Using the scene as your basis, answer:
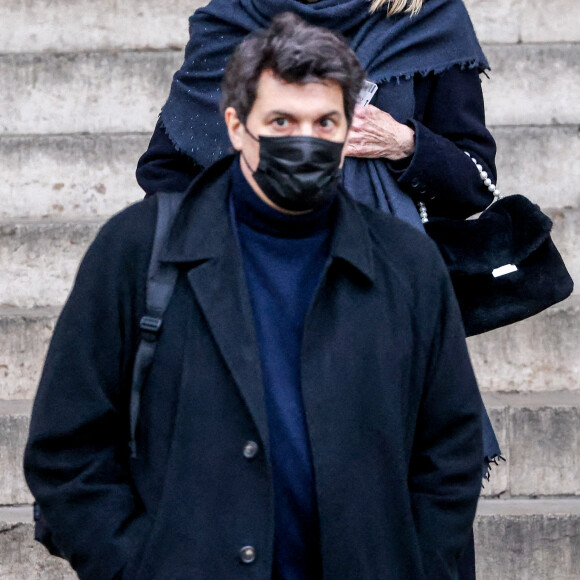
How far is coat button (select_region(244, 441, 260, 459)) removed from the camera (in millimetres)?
1808

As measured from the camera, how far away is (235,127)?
2006mm

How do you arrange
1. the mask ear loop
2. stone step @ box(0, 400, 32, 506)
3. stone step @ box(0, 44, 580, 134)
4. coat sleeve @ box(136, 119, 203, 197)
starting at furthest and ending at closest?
stone step @ box(0, 44, 580, 134)
stone step @ box(0, 400, 32, 506)
coat sleeve @ box(136, 119, 203, 197)
the mask ear loop

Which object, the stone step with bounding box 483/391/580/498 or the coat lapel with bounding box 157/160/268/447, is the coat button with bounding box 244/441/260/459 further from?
the stone step with bounding box 483/391/580/498

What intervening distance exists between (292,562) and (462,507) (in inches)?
12.6

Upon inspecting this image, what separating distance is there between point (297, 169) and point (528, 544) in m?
1.98

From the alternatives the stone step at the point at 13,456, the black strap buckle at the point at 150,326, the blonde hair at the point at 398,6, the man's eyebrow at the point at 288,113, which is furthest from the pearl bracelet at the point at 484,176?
the stone step at the point at 13,456

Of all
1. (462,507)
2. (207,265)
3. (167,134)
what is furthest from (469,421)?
(167,134)

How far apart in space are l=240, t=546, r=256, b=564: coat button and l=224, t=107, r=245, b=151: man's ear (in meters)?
0.65

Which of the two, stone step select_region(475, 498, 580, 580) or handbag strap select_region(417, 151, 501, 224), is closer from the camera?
handbag strap select_region(417, 151, 501, 224)

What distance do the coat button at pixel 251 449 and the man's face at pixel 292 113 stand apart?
0.39m

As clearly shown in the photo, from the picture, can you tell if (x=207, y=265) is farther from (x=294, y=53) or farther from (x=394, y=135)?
(x=394, y=135)

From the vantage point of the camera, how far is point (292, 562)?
1865mm

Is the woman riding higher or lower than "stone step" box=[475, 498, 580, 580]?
higher

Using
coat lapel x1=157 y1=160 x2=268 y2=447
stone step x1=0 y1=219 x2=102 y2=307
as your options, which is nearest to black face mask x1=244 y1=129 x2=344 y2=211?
coat lapel x1=157 y1=160 x2=268 y2=447
